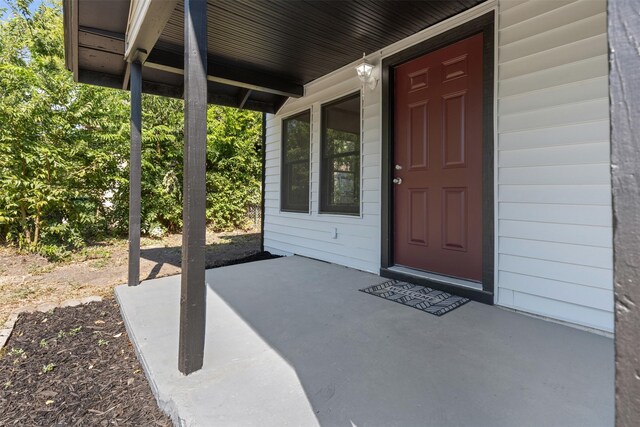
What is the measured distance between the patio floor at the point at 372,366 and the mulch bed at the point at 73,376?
4.6 inches

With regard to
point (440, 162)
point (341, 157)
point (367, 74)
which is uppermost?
point (367, 74)

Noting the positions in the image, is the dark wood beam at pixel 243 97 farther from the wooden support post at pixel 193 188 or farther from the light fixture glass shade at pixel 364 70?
the wooden support post at pixel 193 188

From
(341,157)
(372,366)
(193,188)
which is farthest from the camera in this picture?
(341,157)

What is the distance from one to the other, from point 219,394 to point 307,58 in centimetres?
338

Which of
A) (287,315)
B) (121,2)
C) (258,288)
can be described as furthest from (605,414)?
(121,2)

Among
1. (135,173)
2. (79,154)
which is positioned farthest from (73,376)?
(79,154)

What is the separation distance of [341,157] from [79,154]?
4.35 m

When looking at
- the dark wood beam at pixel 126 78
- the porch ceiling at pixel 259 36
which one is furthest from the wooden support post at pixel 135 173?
the dark wood beam at pixel 126 78

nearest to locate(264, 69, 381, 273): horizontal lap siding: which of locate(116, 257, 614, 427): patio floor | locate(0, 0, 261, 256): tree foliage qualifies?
locate(116, 257, 614, 427): patio floor

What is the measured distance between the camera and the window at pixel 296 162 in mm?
4562

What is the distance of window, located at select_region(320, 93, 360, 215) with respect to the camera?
379 centimetres

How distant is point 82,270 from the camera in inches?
163

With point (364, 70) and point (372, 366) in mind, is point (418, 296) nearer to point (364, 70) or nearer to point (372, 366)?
point (372, 366)

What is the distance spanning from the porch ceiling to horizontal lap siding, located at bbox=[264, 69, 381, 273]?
1.07ft
